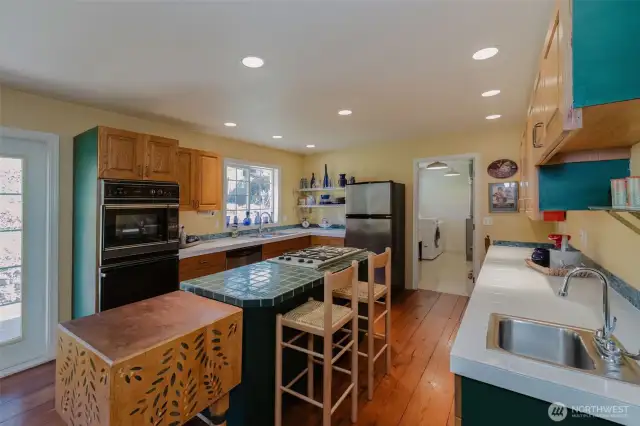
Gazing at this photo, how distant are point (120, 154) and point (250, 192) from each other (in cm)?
230

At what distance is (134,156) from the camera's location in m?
2.76

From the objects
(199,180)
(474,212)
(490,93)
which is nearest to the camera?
(490,93)

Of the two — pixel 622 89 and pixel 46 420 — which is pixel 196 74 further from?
pixel 46 420

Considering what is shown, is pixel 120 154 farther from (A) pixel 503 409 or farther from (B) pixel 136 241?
(A) pixel 503 409

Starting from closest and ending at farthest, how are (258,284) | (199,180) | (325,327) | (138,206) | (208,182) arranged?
(325,327) → (258,284) → (138,206) → (199,180) → (208,182)

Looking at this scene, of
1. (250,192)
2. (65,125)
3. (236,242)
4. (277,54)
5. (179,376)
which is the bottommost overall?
(179,376)

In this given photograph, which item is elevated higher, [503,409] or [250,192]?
[250,192]

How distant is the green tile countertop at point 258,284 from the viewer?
5.17ft

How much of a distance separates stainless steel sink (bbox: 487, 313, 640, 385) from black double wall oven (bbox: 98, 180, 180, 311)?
2.84 meters

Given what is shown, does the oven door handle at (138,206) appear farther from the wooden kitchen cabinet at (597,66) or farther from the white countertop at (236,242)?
the wooden kitchen cabinet at (597,66)

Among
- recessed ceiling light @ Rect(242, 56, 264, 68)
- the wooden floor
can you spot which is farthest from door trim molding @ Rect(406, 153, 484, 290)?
recessed ceiling light @ Rect(242, 56, 264, 68)

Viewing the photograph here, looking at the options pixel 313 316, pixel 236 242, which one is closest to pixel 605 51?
pixel 313 316

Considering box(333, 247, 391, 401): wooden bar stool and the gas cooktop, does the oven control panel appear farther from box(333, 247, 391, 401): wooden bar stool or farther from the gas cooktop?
box(333, 247, 391, 401): wooden bar stool

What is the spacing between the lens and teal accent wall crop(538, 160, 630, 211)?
158 cm
